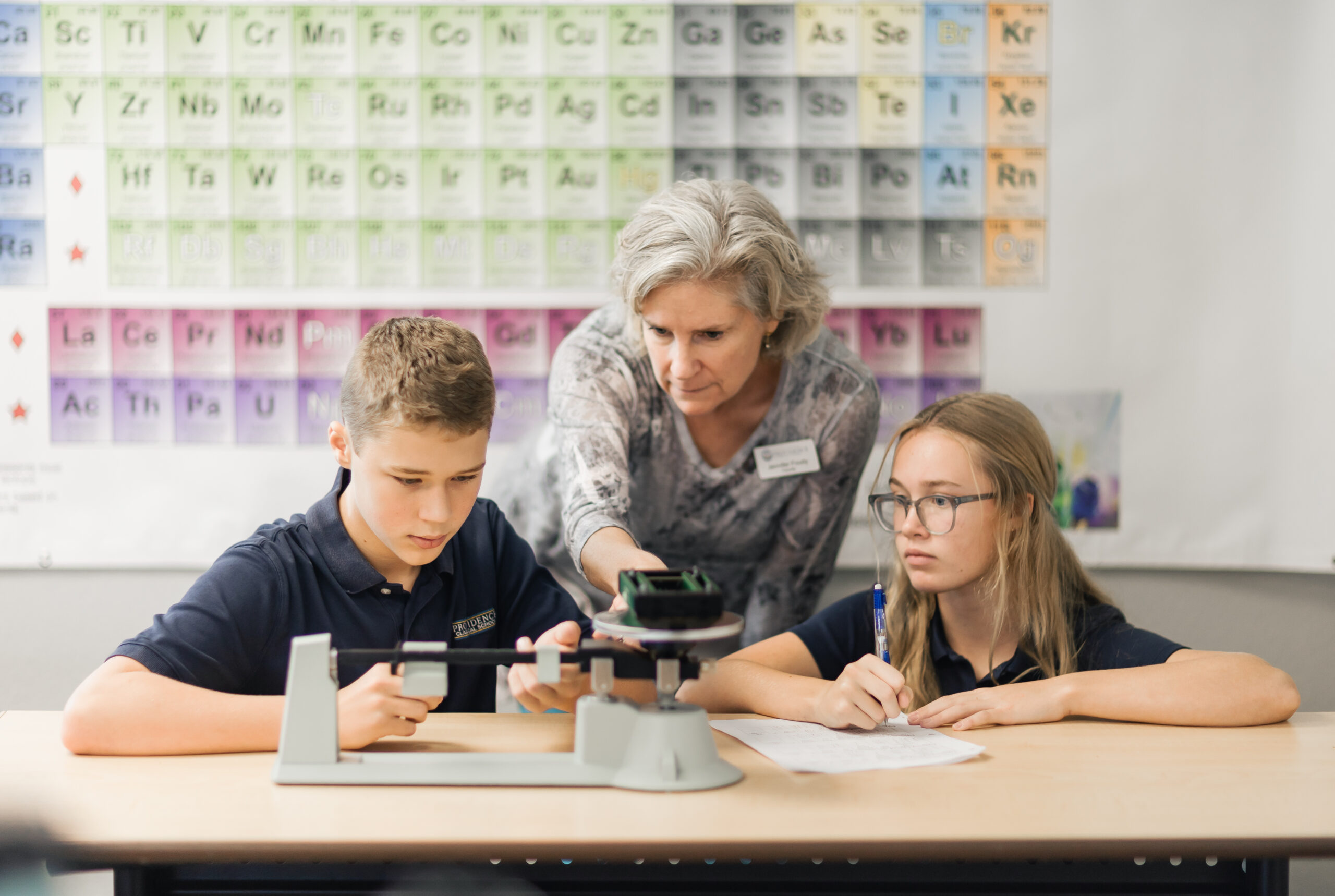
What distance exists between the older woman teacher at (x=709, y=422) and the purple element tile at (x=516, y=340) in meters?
0.29

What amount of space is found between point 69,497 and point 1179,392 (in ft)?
9.08

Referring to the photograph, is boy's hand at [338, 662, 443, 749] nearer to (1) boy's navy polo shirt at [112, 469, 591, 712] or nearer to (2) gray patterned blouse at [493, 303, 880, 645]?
(1) boy's navy polo shirt at [112, 469, 591, 712]

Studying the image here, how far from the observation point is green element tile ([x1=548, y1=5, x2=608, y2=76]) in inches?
89.2

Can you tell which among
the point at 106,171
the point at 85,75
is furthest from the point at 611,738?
the point at 85,75

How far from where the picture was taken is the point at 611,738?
1096mm

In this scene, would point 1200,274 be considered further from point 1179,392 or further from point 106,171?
point 106,171

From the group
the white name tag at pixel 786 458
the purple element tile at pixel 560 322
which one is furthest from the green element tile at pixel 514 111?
the white name tag at pixel 786 458

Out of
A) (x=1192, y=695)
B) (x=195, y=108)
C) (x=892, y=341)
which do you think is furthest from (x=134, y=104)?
(x=1192, y=695)

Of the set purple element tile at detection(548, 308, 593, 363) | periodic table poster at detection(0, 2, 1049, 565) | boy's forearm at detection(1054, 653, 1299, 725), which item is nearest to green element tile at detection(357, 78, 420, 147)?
periodic table poster at detection(0, 2, 1049, 565)

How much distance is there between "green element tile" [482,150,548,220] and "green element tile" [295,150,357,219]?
0.33 metres

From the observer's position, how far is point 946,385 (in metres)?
2.33

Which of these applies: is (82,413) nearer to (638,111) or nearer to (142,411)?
(142,411)

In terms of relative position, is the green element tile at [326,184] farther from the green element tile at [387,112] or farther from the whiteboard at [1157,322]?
the whiteboard at [1157,322]

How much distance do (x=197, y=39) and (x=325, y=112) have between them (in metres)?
0.35
